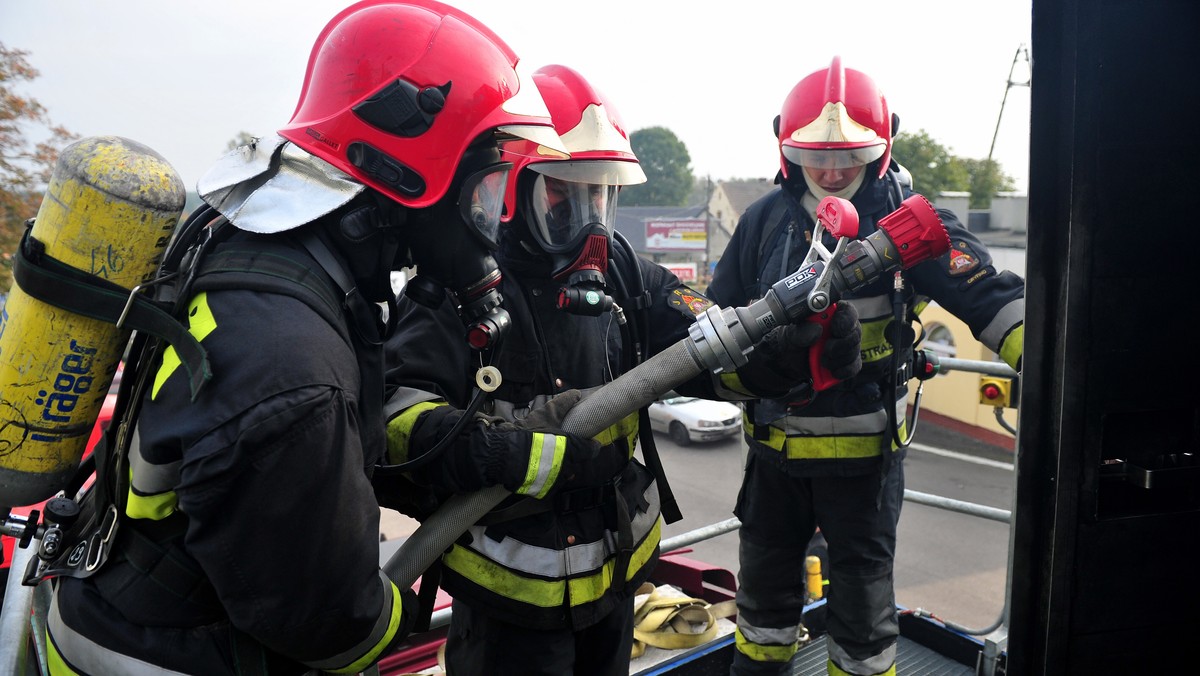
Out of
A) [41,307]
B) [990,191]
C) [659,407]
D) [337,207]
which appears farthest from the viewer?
[990,191]

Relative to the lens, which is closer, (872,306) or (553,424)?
(553,424)

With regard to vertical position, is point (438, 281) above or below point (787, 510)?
above

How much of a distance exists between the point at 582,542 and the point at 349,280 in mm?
1071

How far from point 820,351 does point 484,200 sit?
3.98ft

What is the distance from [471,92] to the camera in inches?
72.4

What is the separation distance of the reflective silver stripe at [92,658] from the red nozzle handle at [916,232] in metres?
2.11

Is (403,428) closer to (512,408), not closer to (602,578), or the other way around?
(512,408)

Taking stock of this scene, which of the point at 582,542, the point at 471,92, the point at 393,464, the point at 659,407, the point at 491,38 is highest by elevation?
the point at 491,38

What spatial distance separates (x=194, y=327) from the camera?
1.45m

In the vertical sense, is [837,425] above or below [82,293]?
below

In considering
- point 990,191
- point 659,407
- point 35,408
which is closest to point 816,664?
point 35,408

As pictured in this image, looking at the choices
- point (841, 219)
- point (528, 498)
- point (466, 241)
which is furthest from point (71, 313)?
point (841, 219)

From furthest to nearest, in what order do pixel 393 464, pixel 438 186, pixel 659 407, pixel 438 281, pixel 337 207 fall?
1. pixel 659 407
2. pixel 393 464
3. pixel 438 281
4. pixel 438 186
5. pixel 337 207

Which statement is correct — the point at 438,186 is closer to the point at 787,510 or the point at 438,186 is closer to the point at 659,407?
the point at 787,510
